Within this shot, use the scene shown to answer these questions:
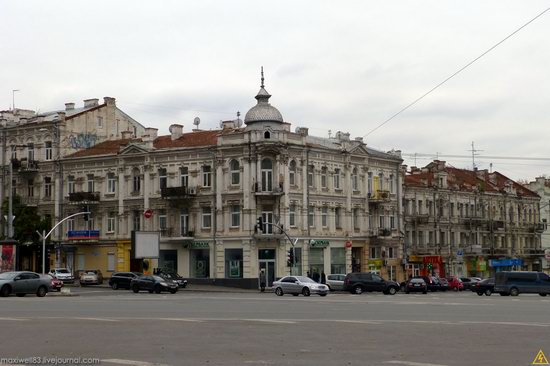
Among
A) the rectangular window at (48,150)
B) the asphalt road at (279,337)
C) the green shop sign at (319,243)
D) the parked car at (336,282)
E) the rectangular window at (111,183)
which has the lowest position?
the parked car at (336,282)

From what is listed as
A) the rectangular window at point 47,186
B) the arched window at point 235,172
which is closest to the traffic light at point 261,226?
the arched window at point 235,172

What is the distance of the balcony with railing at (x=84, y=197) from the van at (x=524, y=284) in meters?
36.5

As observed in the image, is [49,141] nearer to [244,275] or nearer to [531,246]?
[244,275]

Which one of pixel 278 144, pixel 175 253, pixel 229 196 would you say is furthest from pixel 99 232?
pixel 278 144

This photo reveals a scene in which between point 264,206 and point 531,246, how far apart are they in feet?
152

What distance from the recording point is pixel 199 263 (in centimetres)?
7081

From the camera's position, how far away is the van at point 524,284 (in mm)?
54312

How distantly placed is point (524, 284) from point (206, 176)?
1091 inches

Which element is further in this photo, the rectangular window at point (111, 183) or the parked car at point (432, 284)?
the rectangular window at point (111, 183)

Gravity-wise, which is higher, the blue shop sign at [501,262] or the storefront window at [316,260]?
the storefront window at [316,260]

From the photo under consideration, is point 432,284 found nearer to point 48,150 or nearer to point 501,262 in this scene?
point 501,262

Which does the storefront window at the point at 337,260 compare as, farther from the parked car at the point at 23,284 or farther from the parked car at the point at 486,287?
the parked car at the point at 23,284

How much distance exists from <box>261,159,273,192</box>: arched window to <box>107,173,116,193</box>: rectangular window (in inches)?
580

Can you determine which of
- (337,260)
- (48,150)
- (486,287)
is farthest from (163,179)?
(486,287)
